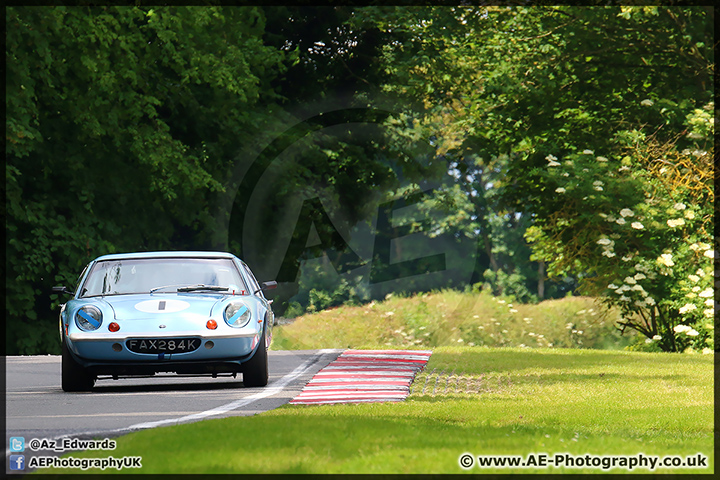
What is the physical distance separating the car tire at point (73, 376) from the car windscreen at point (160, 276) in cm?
90

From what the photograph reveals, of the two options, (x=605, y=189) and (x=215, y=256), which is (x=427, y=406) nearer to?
(x=215, y=256)

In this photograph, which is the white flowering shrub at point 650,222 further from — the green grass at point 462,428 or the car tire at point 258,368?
the car tire at point 258,368

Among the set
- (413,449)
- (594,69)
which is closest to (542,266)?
(594,69)

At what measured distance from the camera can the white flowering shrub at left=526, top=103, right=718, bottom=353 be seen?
78.2 feet

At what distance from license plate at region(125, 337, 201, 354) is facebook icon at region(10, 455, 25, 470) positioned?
449 cm

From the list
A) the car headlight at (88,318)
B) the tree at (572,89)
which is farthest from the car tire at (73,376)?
the tree at (572,89)

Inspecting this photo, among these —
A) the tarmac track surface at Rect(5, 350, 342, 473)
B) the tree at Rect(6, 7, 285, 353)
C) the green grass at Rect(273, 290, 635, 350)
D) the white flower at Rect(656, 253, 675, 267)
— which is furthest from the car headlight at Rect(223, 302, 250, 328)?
the green grass at Rect(273, 290, 635, 350)

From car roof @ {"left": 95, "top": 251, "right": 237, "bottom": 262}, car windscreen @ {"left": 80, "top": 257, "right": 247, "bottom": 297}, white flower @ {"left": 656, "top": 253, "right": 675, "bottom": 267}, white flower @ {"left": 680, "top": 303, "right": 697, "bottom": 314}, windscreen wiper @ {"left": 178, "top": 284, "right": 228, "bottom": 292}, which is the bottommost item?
white flower @ {"left": 680, "top": 303, "right": 697, "bottom": 314}

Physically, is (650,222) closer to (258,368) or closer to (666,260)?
(666,260)

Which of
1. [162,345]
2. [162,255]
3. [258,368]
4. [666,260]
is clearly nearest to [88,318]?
[162,345]

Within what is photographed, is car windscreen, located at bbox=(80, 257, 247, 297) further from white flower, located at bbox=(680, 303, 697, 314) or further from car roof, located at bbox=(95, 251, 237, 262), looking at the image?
white flower, located at bbox=(680, 303, 697, 314)

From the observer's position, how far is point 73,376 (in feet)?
40.4

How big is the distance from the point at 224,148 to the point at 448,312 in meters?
8.93

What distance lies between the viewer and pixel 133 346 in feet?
38.8
